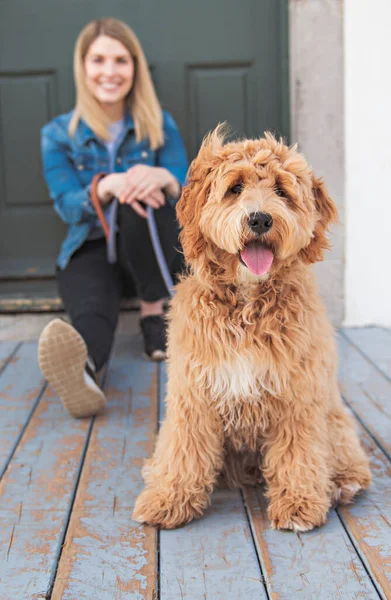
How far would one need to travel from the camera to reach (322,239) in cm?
191

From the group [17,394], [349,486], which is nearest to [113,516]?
[349,486]

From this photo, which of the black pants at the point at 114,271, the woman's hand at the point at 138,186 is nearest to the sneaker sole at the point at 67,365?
the black pants at the point at 114,271

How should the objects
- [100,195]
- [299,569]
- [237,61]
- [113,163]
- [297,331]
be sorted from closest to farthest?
[299,569], [297,331], [100,195], [113,163], [237,61]

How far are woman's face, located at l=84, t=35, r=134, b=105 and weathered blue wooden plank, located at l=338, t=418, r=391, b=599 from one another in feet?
7.61

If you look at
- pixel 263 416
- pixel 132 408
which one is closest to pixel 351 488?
pixel 263 416

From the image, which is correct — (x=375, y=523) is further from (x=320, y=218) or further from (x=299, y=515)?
(x=320, y=218)

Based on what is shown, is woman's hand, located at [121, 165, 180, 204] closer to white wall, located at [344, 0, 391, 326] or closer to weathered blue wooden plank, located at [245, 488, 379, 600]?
white wall, located at [344, 0, 391, 326]

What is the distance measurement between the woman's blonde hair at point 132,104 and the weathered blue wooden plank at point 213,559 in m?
2.22

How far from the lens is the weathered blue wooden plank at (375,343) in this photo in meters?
3.41

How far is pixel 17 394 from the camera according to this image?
3.07 m

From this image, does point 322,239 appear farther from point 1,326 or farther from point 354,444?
point 1,326

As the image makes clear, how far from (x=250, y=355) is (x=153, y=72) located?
2689 mm

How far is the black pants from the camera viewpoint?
3.23 metres

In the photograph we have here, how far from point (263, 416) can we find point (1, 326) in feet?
8.36
